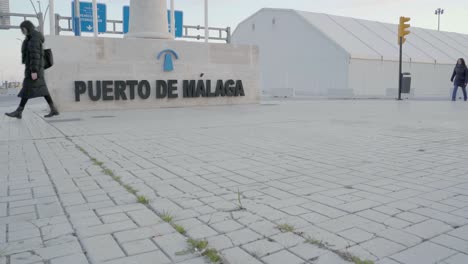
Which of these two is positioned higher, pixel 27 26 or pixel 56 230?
pixel 27 26

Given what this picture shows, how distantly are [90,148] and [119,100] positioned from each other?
740 centimetres

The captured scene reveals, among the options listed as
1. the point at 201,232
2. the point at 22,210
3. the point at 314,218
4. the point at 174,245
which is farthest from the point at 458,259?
the point at 22,210

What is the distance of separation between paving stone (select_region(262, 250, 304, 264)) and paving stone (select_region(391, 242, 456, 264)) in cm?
56

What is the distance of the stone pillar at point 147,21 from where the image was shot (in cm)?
1383

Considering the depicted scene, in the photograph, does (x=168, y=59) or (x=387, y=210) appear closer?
(x=387, y=210)

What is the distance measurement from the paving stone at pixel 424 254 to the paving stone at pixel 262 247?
0.68 m

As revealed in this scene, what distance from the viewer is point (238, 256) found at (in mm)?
2371

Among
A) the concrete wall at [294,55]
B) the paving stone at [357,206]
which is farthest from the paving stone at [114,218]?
the concrete wall at [294,55]

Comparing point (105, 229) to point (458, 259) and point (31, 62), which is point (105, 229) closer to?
point (458, 259)

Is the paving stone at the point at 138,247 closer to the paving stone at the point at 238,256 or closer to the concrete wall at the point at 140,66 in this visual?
the paving stone at the point at 238,256

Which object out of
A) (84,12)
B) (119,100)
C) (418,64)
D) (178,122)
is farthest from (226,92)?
(418,64)

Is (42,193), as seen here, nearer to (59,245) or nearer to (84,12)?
(59,245)

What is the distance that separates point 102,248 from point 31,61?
26.0 ft

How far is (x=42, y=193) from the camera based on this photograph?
363cm
